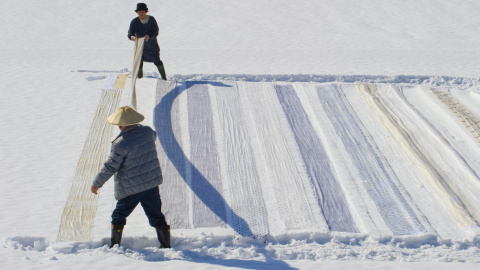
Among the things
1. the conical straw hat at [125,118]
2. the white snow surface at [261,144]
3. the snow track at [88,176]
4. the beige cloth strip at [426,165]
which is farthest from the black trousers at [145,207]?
the beige cloth strip at [426,165]

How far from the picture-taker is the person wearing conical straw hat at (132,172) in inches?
172

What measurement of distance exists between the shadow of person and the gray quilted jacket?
99 cm

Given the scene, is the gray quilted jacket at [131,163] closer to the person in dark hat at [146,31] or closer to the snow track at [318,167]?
the snow track at [318,167]

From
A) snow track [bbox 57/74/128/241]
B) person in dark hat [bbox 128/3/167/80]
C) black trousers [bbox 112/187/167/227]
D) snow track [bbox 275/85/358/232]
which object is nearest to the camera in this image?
black trousers [bbox 112/187/167/227]

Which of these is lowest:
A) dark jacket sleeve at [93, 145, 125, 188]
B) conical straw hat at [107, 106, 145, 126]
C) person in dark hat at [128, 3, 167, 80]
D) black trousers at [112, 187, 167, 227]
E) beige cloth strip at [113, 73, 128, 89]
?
black trousers at [112, 187, 167, 227]

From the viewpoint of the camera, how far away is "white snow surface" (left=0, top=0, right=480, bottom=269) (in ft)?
15.6

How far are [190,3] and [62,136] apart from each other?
827cm

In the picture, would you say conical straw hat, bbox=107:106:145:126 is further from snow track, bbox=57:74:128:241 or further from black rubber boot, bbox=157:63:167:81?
black rubber boot, bbox=157:63:167:81

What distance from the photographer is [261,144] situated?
21.7 feet

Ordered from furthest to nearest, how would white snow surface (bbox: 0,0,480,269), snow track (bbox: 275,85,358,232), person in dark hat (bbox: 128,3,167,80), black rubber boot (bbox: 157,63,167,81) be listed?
black rubber boot (bbox: 157,63,167,81) → person in dark hat (bbox: 128,3,167,80) → snow track (bbox: 275,85,358,232) → white snow surface (bbox: 0,0,480,269)

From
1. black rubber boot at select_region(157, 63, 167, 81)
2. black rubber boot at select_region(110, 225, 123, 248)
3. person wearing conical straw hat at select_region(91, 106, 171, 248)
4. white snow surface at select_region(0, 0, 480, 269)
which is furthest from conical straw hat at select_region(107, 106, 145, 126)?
black rubber boot at select_region(157, 63, 167, 81)

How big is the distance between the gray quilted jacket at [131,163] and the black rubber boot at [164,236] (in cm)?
38

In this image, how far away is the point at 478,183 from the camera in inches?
232

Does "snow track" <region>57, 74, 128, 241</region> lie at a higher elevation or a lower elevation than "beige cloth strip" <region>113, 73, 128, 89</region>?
lower
